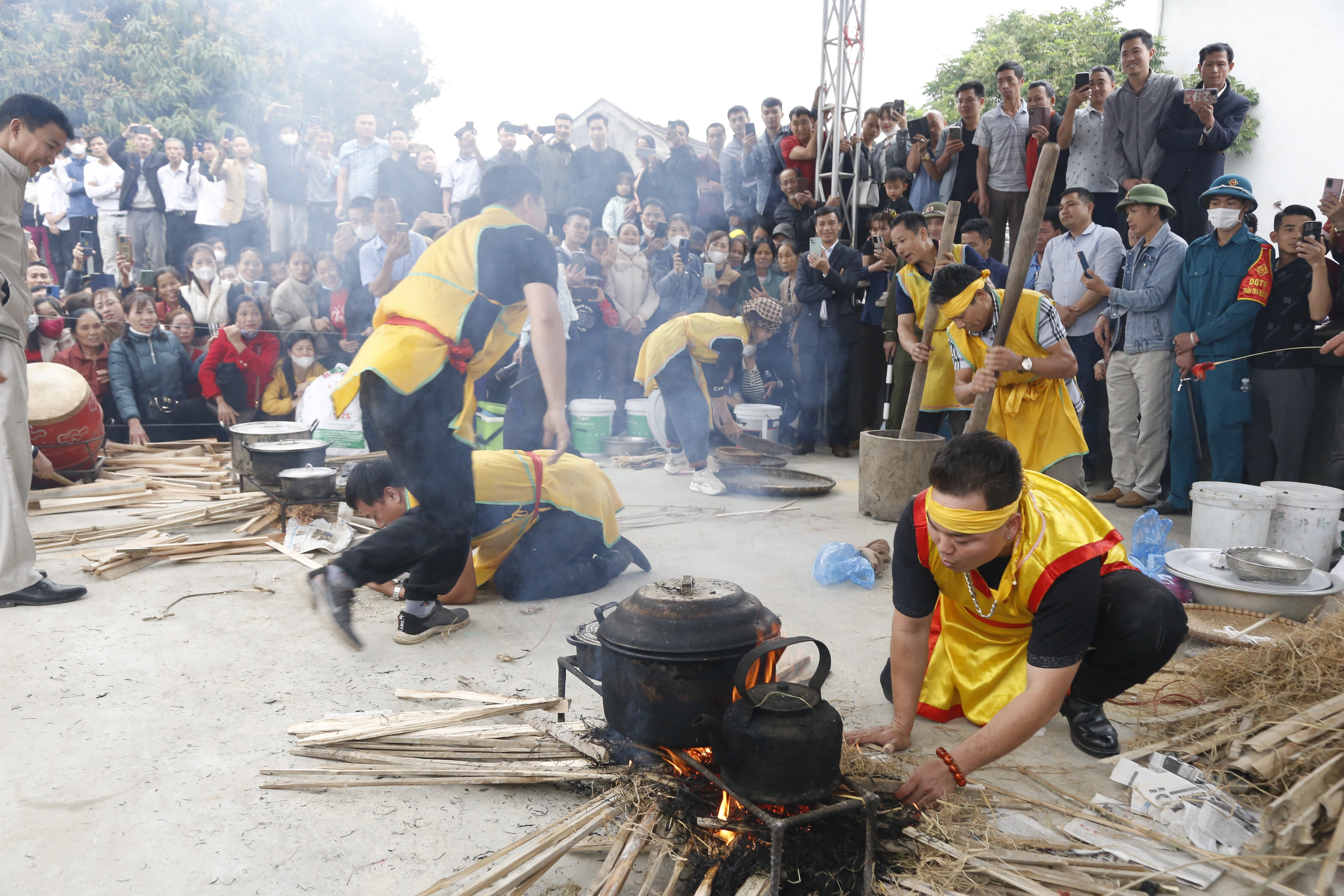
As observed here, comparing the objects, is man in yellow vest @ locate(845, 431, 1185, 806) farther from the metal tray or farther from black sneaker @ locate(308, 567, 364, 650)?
the metal tray

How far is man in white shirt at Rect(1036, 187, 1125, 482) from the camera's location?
6.18 metres

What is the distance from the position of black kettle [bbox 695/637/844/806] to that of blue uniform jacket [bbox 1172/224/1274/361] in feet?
15.8

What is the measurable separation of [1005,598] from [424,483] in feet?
7.77

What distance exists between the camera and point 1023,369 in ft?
14.3

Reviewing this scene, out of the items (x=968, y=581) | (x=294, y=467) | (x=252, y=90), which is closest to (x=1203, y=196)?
(x=968, y=581)

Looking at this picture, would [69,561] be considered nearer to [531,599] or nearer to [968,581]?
[531,599]

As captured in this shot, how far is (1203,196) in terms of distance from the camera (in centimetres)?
536

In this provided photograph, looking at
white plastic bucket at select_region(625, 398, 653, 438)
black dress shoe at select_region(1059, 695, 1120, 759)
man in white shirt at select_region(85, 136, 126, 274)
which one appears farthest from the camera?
man in white shirt at select_region(85, 136, 126, 274)

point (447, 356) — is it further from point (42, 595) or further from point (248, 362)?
point (248, 362)

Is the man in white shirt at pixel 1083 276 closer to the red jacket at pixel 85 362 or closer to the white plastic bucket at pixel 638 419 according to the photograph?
the white plastic bucket at pixel 638 419

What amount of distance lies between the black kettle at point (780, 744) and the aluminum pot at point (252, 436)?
4430 mm

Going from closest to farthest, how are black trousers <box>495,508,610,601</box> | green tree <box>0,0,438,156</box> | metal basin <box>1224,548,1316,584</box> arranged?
metal basin <box>1224,548,1316,584</box> < black trousers <box>495,508,610,601</box> < green tree <box>0,0,438,156</box>

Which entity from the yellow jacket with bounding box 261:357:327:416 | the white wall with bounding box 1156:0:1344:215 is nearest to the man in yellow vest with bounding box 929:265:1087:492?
the yellow jacket with bounding box 261:357:327:416

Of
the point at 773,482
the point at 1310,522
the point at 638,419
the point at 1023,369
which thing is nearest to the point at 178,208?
the point at 638,419
